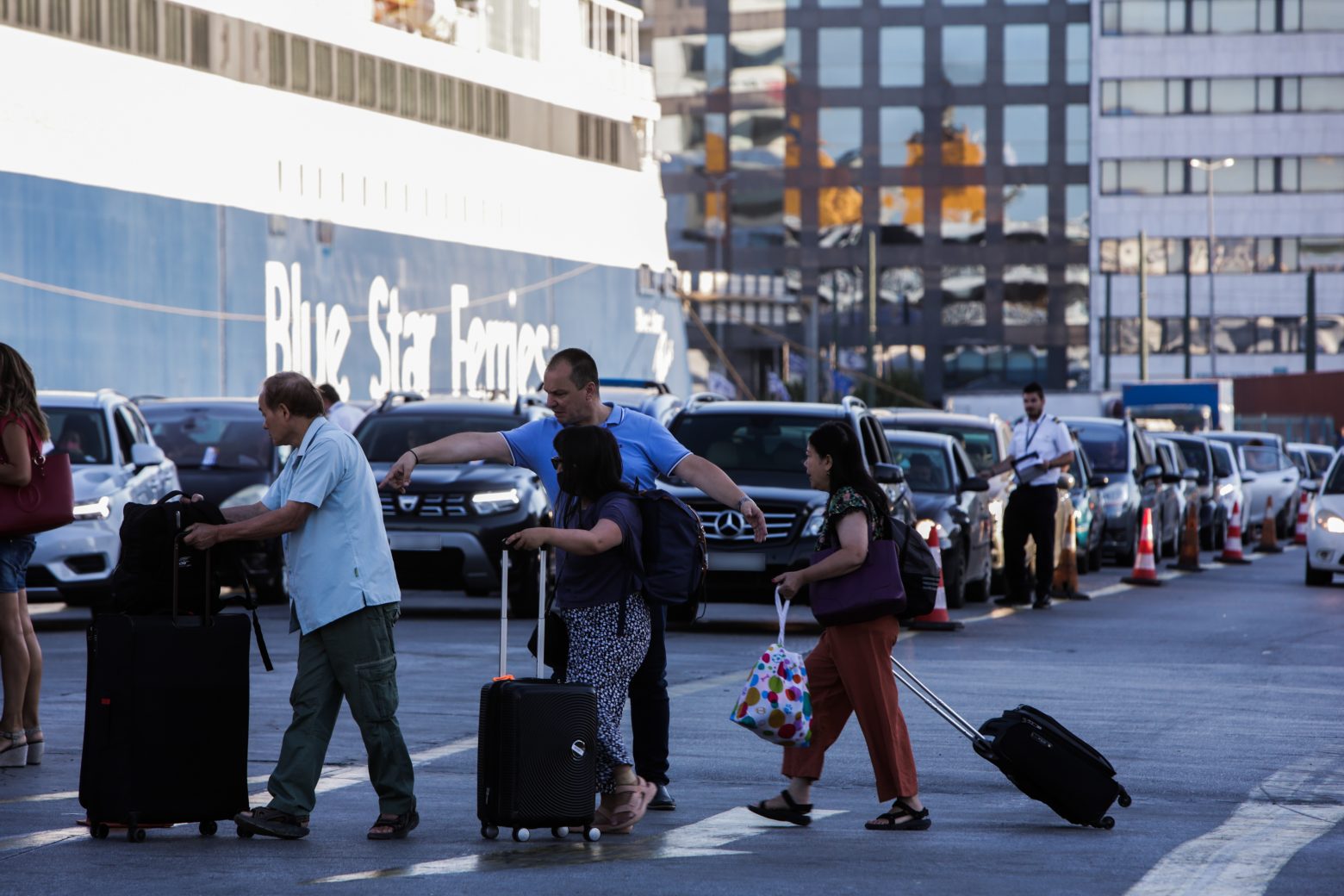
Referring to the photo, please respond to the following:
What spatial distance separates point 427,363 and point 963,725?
124ft

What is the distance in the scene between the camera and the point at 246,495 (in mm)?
19844

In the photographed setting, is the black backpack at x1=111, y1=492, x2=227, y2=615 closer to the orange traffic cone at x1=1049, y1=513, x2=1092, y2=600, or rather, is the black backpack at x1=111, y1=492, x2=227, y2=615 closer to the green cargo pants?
the green cargo pants

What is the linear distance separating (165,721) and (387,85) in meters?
40.0

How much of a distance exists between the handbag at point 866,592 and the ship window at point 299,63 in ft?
120

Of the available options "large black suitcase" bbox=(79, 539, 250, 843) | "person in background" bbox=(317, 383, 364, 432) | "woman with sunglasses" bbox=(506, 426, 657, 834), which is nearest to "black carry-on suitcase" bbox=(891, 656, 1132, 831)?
"woman with sunglasses" bbox=(506, 426, 657, 834)

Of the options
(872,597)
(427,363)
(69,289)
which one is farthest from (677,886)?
(427,363)

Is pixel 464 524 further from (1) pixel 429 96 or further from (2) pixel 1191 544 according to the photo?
(1) pixel 429 96

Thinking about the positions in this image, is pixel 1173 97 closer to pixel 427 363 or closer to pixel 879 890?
pixel 427 363

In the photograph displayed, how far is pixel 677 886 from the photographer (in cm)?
702

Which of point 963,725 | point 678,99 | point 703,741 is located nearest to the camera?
point 963,725

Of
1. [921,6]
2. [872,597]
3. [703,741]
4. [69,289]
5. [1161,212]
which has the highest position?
[921,6]

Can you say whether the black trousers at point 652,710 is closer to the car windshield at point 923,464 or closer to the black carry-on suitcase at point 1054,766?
the black carry-on suitcase at point 1054,766

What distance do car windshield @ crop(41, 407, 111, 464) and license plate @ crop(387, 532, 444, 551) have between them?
89.8 inches

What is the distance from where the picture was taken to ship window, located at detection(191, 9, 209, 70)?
4059cm
